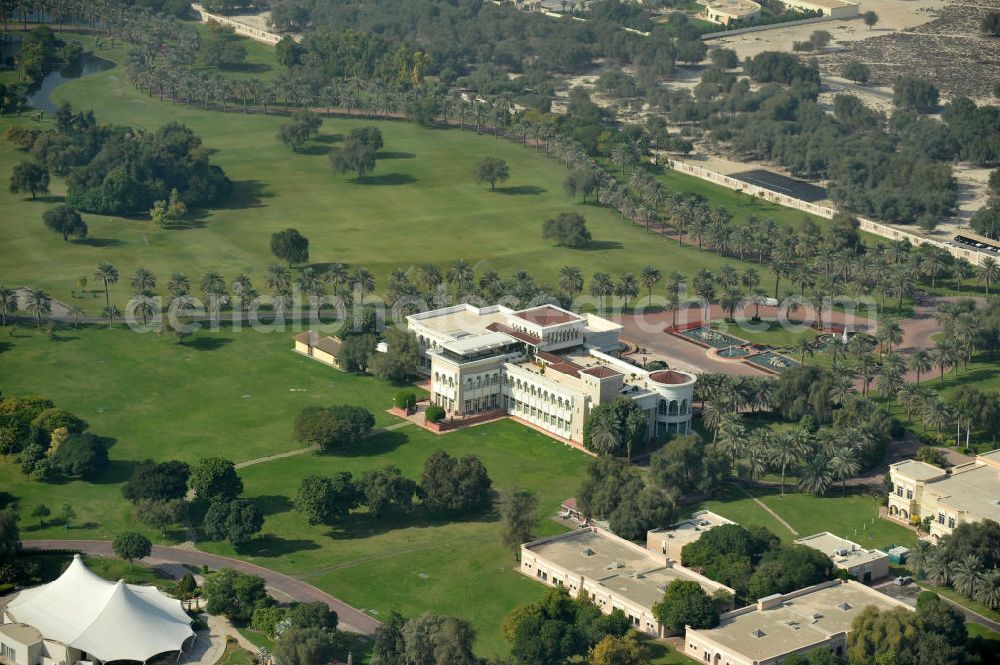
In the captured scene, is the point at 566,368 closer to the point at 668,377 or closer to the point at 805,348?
the point at 668,377

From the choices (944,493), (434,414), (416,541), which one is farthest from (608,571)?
(434,414)

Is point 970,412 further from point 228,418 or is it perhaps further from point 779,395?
point 228,418

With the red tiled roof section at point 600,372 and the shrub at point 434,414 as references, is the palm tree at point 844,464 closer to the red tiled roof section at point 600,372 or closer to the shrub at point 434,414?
the red tiled roof section at point 600,372

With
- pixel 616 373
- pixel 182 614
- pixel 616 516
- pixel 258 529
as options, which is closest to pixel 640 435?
pixel 616 373

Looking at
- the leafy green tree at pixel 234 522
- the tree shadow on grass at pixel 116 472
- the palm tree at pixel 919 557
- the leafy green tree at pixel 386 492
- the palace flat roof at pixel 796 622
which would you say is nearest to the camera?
the palace flat roof at pixel 796 622

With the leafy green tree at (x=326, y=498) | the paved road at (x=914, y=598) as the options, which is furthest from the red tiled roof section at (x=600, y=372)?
the paved road at (x=914, y=598)
